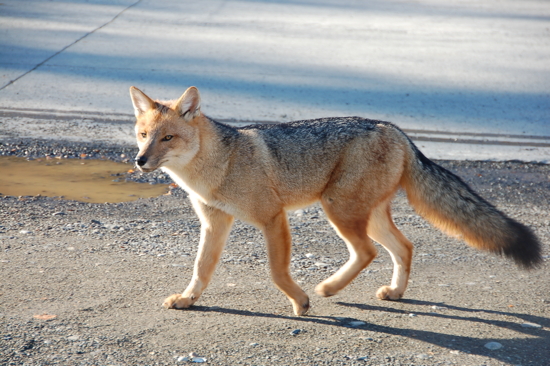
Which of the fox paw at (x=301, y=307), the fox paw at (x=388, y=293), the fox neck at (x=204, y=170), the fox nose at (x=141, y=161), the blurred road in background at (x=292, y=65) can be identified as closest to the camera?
the fox nose at (x=141, y=161)

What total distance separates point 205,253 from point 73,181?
262cm

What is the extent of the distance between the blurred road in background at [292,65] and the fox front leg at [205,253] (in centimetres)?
357

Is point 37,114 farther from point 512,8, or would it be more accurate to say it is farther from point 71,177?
point 512,8

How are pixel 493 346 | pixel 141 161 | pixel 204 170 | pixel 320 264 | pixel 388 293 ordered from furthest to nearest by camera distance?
pixel 320 264
pixel 388 293
pixel 204 170
pixel 141 161
pixel 493 346

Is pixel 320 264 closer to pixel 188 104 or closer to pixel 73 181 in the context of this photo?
pixel 188 104

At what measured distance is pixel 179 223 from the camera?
5406 mm

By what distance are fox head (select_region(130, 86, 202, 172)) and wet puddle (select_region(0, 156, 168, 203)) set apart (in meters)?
1.86

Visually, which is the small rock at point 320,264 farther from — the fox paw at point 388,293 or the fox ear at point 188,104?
the fox ear at point 188,104

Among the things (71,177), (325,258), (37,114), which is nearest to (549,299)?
(325,258)

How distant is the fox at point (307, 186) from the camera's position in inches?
159

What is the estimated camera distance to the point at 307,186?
169 inches

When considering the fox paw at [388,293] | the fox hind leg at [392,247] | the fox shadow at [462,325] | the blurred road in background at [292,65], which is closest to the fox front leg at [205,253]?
the fox shadow at [462,325]

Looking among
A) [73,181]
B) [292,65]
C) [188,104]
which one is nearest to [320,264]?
[188,104]

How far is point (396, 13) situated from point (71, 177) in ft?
35.4
